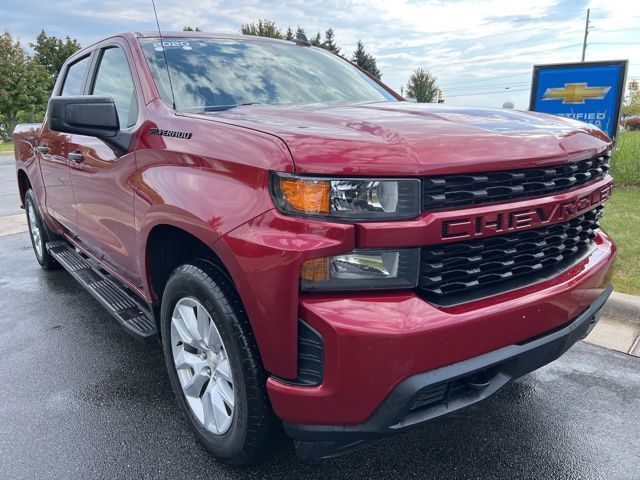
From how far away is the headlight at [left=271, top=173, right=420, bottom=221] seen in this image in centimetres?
164

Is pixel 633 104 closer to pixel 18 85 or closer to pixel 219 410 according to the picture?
pixel 18 85

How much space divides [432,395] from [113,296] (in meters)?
2.35

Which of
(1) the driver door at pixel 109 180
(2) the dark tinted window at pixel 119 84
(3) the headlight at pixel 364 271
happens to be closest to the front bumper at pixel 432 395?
(3) the headlight at pixel 364 271

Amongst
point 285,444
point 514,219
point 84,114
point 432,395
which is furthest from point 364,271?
point 84,114

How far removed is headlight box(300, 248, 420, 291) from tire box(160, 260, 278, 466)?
0.40 meters

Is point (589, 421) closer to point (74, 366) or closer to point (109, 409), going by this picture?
point (109, 409)

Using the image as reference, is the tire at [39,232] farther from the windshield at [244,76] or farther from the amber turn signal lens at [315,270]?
the amber turn signal lens at [315,270]

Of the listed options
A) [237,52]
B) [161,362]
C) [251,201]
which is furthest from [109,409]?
[237,52]

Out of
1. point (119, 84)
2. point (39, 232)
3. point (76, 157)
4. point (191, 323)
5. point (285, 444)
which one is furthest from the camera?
point (39, 232)

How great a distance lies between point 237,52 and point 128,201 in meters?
1.16

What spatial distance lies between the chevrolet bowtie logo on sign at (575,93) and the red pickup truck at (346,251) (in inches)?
247

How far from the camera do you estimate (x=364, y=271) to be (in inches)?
65.7

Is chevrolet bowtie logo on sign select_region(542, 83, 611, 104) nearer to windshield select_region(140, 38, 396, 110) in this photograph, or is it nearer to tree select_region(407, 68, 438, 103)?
windshield select_region(140, 38, 396, 110)

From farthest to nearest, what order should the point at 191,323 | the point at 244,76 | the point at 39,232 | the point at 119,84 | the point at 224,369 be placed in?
the point at 39,232 → the point at 119,84 → the point at 244,76 → the point at 191,323 → the point at 224,369
